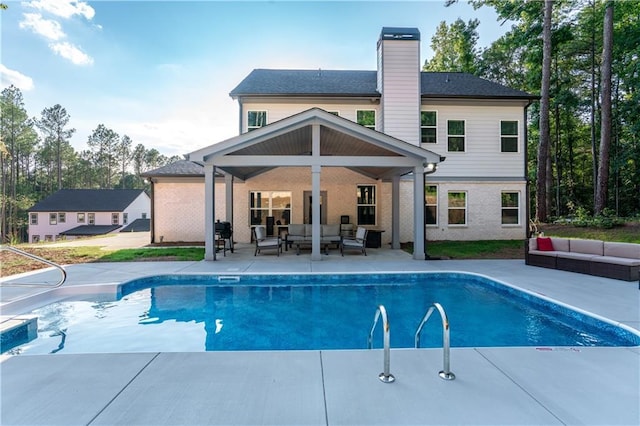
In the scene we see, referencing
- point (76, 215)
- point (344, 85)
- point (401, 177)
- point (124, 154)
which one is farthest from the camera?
point (124, 154)

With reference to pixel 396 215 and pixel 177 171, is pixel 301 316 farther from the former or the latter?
pixel 177 171

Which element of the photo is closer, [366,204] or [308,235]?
[308,235]

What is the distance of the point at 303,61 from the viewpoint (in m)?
18.1

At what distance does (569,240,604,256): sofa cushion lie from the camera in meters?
8.21

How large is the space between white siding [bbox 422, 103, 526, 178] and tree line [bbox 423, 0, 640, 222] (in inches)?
99.0

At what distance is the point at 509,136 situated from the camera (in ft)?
47.3

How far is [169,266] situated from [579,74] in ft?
95.9

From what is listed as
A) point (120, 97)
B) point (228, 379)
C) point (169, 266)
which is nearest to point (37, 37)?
point (120, 97)

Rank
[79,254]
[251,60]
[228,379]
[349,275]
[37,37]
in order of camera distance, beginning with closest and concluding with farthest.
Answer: [228,379]
[349,275]
[79,254]
[37,37]
[251,60]

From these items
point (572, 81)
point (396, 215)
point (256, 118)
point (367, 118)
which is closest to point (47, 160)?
point (256, 118)

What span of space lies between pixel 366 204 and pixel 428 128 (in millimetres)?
4615

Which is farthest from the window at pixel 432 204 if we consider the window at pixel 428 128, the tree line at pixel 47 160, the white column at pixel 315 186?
the tree line at pixel 47 160

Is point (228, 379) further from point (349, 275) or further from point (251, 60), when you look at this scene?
point (251, 60)

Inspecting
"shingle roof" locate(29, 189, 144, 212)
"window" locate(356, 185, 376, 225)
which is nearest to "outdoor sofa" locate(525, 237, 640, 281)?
"window" locate(356, 185, 376, 225)
